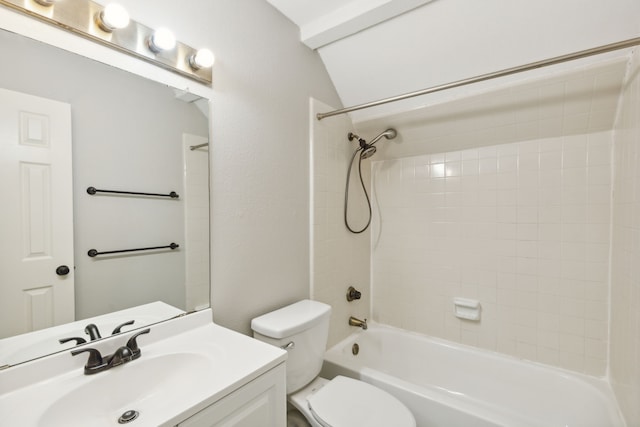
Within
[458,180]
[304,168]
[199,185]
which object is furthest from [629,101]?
[199,185]

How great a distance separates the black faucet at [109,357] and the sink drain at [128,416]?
15 centimetres

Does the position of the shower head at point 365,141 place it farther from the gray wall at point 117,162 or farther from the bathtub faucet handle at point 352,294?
the gray wall at point 117,162

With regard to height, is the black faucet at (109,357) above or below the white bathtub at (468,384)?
above

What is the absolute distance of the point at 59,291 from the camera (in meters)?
0.91

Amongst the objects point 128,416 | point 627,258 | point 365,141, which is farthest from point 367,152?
point 128,416

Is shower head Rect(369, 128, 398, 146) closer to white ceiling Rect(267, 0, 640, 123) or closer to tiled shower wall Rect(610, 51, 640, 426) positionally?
white ceiling Rect(267, 0, 640, 123)

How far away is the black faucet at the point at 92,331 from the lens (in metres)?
0.96

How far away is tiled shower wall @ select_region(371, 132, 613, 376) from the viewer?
168cm

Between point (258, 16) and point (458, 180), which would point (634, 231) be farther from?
point (258, 16)

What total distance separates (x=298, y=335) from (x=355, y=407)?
409mm

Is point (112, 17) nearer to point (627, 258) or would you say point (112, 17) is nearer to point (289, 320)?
point (289, 320)

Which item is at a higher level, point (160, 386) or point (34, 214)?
point (34, 214)

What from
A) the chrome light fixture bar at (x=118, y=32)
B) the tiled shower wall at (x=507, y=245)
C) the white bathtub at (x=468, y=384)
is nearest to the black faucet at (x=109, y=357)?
the chrome light fixture bar at (x=118, y=32)

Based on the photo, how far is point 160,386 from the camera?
3.25 ft
